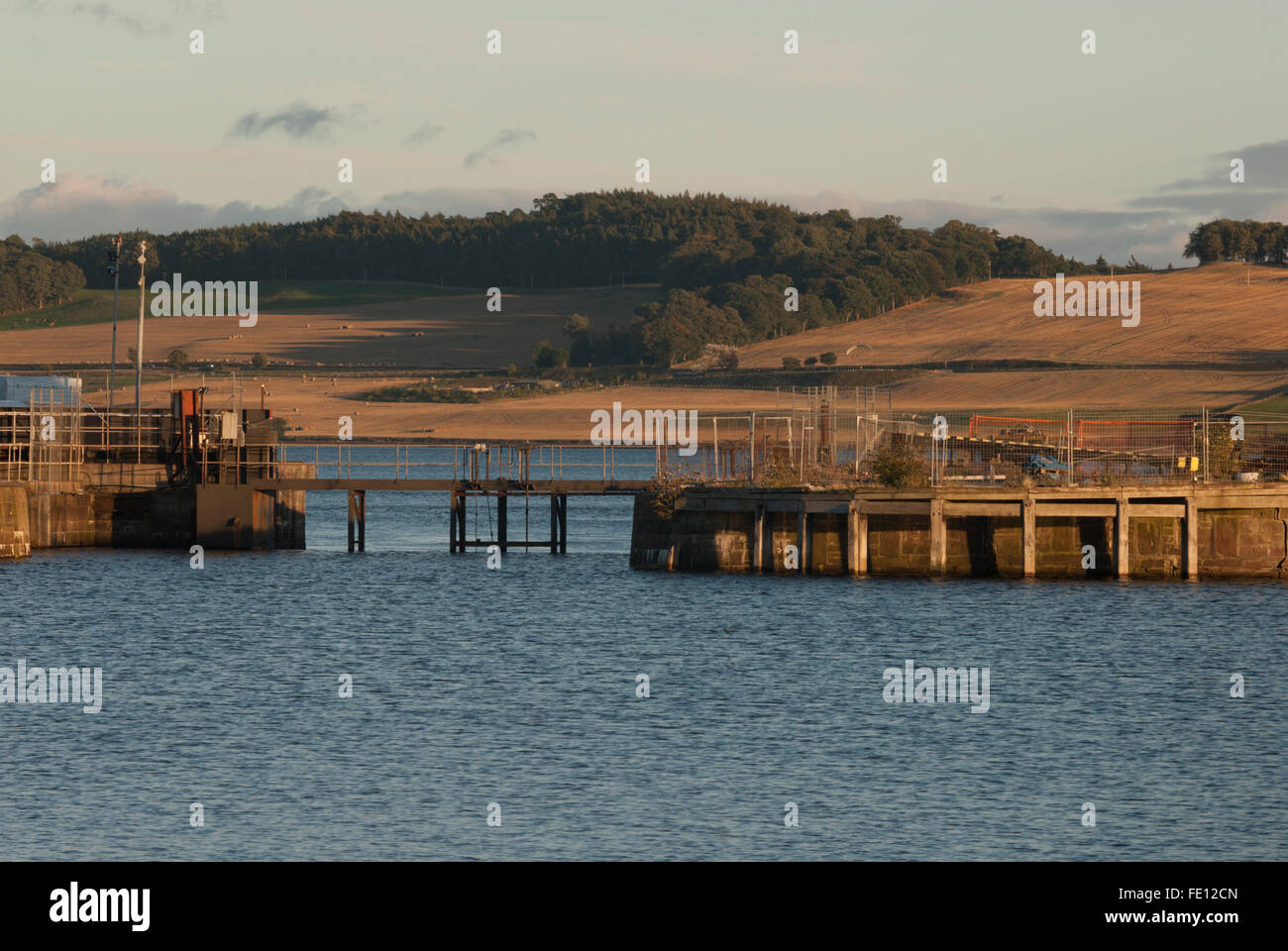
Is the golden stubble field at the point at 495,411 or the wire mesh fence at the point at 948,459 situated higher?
the golden stubble field at the point at 495,411

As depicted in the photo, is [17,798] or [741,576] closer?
[17,798]

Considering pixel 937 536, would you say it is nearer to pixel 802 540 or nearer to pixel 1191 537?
pixel 802 540

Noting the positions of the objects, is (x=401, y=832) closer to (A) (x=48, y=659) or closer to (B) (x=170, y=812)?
(B) (x=170, y=812)

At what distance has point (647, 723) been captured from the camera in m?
36.5

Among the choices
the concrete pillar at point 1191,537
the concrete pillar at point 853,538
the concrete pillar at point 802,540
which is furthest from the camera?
→ the concrete pillar at point 802,540

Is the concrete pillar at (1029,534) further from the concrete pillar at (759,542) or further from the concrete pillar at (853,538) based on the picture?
the concrete pillar at (759,542)

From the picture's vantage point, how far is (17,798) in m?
29.1

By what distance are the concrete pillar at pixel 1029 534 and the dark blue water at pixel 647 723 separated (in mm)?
698

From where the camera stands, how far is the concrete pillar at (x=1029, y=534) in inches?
2208

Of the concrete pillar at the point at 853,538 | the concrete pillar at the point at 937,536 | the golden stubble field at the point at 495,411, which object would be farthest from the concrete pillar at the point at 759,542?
the golden stubble field at the point at 495,411

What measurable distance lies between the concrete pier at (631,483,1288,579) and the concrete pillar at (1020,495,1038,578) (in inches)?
1.5

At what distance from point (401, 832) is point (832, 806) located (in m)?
6.73

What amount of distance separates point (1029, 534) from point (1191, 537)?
16.2 ft
